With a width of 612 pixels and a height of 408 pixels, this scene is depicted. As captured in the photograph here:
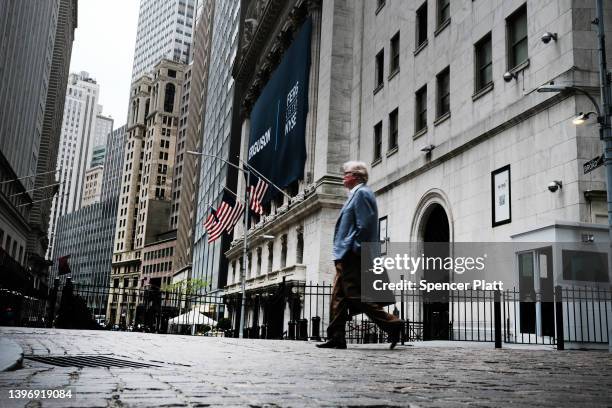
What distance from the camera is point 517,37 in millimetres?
18859

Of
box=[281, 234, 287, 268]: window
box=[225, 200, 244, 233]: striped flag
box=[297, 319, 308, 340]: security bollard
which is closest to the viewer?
box=[297, 319, 308, 340]: security bollard

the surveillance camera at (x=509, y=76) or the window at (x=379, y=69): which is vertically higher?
the window at (x=379, y=69)

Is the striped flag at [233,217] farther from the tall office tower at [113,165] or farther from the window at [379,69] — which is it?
the tall office tower at [113,165]

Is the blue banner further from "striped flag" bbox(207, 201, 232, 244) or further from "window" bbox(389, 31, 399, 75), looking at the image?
"window" bbox(389, 31, 399, 75)

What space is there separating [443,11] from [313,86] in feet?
48.8

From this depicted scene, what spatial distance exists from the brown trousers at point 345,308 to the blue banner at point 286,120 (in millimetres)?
29140

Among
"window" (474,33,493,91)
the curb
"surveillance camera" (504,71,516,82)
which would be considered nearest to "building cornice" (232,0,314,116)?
"window" (474,33,493,91)

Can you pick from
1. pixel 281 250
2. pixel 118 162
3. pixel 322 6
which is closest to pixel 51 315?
pixel 281 250

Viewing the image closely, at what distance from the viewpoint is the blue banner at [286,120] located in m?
38.5

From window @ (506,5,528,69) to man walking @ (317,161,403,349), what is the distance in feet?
39.8

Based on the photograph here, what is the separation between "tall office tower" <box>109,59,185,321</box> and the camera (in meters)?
144

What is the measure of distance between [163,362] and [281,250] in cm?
3507

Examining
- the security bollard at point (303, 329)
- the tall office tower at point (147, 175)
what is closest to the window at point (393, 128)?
the security bollard at point (303, 329)

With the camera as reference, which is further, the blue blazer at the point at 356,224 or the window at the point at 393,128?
the window at the point at 393,128
